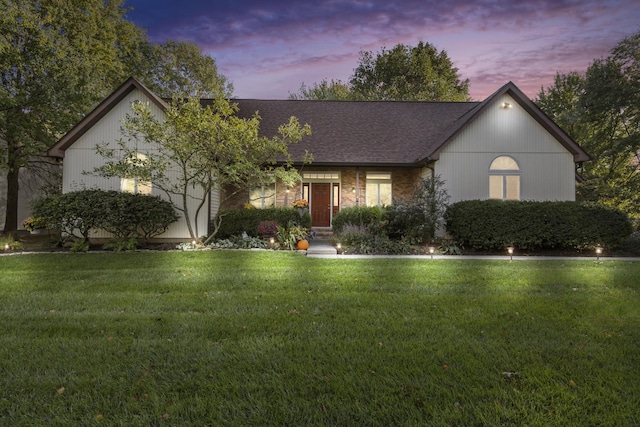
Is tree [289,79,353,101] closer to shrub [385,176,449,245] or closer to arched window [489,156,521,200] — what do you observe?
arched window [489,156,521,200]

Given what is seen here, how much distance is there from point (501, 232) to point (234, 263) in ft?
26.0

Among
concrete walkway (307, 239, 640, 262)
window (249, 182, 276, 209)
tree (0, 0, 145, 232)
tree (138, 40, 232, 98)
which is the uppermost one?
tree (138, 40, 232, 98)

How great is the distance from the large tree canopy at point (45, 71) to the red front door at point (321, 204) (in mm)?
5714

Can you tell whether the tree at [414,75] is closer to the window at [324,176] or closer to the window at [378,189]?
the window at [378,189]

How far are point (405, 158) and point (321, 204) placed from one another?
4.12 meters

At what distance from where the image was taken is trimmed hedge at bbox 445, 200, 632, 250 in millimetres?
10297

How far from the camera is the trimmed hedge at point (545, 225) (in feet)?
33.8

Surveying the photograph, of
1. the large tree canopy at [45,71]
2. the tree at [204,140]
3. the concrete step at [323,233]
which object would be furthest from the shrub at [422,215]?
the large tree canopy at [45,71]

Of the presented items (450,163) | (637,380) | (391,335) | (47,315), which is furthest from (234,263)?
(450,163)

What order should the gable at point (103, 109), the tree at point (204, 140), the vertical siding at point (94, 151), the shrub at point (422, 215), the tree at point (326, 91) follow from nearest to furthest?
1. the tree at point (204, 140)
2. the shrub at point (422, 215)
3. the gable at point (103, 109)
4. the vertical siding at point (94, 151)
5. the tree at point (326, 91)

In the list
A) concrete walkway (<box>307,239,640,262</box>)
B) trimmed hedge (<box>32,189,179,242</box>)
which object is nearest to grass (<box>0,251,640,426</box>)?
concrete walkway (<box>307,239,640,262</box>)

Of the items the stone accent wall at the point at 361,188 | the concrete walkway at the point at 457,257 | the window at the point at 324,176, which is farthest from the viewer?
the window at the point at 324,176

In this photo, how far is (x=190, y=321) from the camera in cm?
402

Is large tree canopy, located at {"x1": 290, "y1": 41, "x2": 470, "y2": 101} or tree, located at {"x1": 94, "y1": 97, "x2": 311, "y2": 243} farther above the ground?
large tree canopy, located at {"x1": 290, "y1": 41, "x2": 470, "y2": 101}
